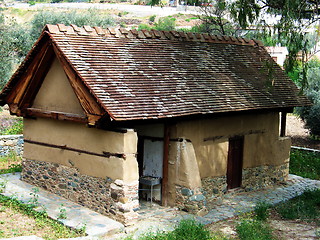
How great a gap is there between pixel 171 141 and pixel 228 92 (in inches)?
93.8

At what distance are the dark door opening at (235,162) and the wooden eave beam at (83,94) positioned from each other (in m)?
4.65

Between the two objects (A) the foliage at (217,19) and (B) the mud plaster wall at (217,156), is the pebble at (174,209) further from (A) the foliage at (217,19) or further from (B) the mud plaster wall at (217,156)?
(A) the foliage at (217,19)

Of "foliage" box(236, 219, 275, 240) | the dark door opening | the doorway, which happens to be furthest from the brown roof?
"foliage" box(236, 219, 275, 240)

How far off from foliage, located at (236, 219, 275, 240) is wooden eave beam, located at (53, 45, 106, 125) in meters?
3.98

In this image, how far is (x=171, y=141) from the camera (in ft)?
36.9

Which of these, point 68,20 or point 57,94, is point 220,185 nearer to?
point 57,94

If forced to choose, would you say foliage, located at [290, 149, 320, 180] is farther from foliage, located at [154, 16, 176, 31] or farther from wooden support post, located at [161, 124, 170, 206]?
foliage, located at [154, 16, 176, 31]

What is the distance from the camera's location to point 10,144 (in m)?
16.9

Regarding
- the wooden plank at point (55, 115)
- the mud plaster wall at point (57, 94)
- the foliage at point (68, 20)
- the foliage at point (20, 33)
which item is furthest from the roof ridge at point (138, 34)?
the foliage at point (68, 20)

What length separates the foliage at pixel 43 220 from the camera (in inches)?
362

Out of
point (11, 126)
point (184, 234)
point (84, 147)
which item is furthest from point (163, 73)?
point (11, 126)

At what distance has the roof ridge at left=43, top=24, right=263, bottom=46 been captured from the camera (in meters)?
10.9

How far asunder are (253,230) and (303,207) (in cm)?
268

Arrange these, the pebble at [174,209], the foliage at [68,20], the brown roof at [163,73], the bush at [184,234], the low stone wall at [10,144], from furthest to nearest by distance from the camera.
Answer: the foliage at [68,20] → the low stone wall at [10,144] → the brown roof at [163,73] → the pebble at [174,209] → the bush at [184,234]
